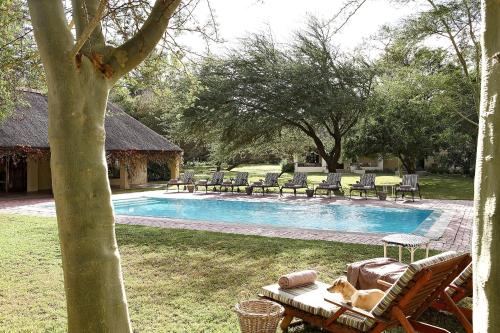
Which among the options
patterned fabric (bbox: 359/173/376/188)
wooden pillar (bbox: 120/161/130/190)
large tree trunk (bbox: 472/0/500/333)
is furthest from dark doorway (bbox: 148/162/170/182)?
large tree trunk (bbox: 472/0/500/333)

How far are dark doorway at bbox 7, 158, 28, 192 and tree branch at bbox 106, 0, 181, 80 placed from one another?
2253 cm

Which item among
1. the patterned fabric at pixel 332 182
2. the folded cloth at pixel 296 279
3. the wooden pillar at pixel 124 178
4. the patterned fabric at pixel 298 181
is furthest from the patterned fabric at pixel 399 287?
the wooden pillar at pixel 124 178

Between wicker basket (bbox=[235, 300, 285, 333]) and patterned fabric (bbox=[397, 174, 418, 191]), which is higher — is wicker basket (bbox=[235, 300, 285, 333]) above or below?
below

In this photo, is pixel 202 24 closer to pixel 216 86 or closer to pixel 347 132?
pixel 216 86

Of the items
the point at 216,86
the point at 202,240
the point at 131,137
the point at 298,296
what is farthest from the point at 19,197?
the point at 298,296

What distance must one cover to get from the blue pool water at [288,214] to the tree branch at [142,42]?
951cm

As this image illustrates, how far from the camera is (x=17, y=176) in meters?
23.2

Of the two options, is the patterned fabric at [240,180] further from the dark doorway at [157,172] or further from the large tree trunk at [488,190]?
the large tree trunk at [488,190]

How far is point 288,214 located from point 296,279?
10.6m

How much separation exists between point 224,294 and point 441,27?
15453 millimetres

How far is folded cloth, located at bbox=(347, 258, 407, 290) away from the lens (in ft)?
15.4

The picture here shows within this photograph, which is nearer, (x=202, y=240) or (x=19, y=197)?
(x=202, y=240)

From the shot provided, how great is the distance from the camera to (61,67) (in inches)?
106

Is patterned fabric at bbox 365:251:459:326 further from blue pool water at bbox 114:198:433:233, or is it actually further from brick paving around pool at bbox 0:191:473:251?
blue pool water at bbox 114:198:433:233
